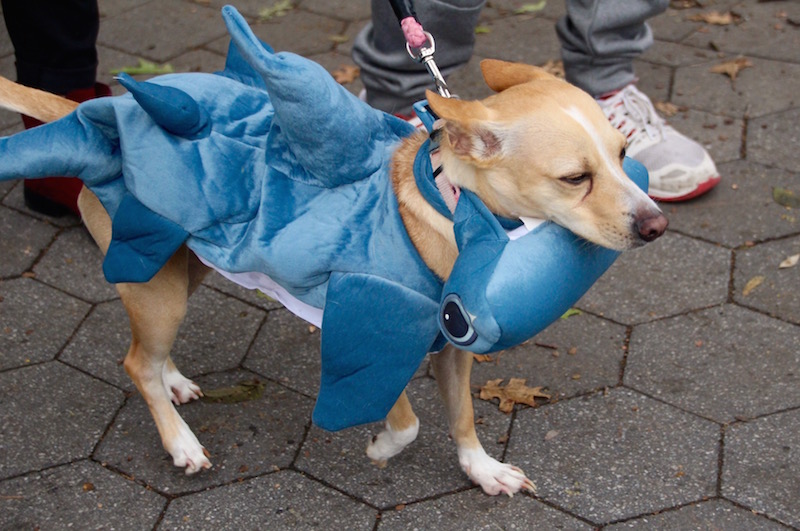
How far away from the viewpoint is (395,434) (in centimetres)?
279

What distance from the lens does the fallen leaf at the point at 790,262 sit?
12.0 feet

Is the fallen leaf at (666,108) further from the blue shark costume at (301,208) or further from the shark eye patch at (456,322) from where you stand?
the shark eye patch at (456,322)

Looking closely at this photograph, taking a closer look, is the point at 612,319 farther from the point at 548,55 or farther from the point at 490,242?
the point at 548,55

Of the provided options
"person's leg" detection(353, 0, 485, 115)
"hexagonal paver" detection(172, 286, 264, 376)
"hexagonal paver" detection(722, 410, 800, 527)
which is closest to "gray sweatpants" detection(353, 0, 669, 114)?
"person's leg" detection(353, 0, 485, 115)

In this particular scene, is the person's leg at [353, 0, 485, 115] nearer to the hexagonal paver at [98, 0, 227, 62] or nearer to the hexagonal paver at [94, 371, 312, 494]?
the hexagonal paver at [94, 371, 312, 494]

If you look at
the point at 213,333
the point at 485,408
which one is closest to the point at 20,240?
the point at 213,333

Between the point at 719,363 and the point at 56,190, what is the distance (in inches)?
108

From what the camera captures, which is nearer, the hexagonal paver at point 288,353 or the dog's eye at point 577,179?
the dog's eye at point 577,179

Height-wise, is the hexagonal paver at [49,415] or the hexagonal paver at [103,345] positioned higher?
the hexagonal paver at [49,415]

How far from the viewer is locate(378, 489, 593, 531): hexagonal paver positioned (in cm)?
274

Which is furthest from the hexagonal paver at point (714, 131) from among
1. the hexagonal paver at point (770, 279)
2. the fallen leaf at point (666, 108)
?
the hexagonal paver at point (770, 279)

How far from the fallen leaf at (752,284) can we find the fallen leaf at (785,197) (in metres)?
0.54

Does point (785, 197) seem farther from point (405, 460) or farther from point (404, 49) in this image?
point (405, 460)

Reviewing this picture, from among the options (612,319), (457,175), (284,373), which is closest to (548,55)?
(612,319)
